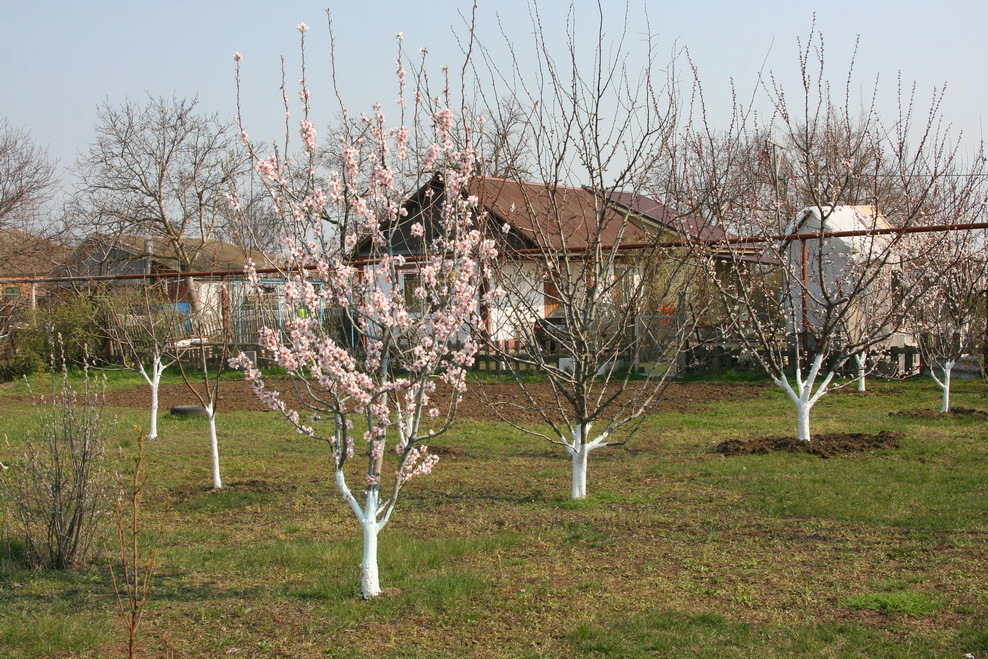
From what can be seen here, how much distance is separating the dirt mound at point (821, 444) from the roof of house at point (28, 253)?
1431 centimetres

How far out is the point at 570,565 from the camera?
189 inches

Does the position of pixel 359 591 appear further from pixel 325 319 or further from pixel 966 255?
pixel 966 255

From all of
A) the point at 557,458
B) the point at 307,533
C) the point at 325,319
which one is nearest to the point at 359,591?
the point at 307,533

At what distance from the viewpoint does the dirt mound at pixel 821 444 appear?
7707mm

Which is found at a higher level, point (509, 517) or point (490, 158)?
point (490, 158)

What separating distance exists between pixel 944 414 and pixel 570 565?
21.7ft

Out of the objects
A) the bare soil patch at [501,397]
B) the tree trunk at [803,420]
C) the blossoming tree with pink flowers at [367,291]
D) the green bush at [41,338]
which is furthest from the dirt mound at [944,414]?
the green bush at [41,338]

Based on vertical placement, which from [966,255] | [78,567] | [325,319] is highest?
[966,255]

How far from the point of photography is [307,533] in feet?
18.9

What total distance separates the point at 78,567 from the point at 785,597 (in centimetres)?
393

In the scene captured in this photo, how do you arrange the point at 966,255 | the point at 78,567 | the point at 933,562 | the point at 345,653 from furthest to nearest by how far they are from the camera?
the point at 966,255, the point at 78,567, the point at 933,562, the point at 345,653

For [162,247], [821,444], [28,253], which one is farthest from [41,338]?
[821,444]

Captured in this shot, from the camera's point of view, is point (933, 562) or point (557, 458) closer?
point (933, 562)

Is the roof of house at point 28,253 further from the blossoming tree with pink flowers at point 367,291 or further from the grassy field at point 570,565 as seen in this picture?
the blossoming tree with pink flowers at point 367,291
